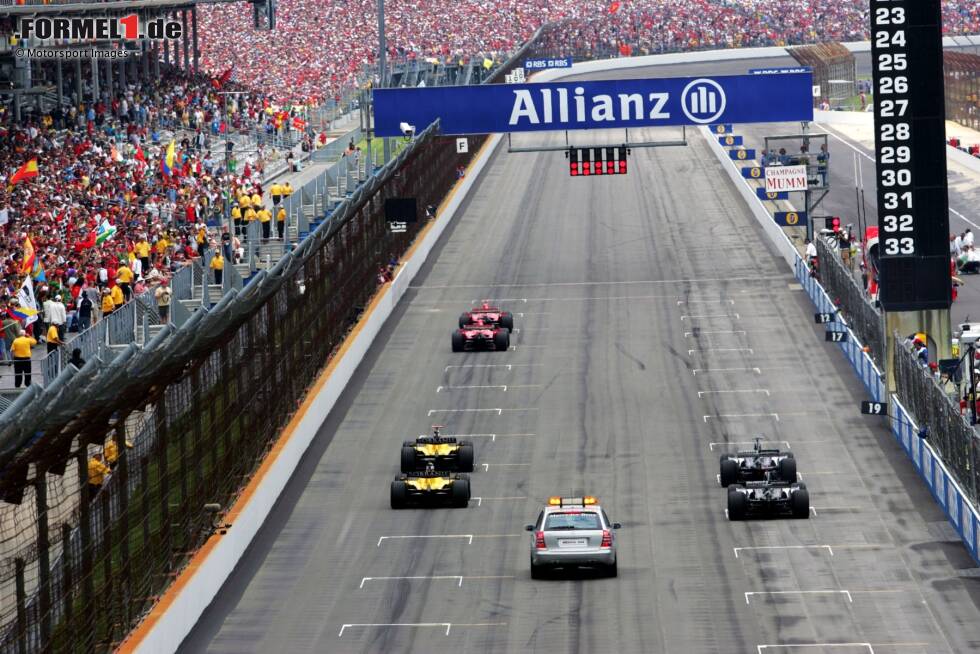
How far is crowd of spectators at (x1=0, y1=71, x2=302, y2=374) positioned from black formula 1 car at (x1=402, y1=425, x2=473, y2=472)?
7548 millimetres

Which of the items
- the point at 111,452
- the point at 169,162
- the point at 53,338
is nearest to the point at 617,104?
the point at 169,162

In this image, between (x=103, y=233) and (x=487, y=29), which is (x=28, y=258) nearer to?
(x=103, y=233)

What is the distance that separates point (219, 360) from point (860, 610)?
11564 mm

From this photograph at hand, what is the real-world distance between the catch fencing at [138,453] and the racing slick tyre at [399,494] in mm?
2728

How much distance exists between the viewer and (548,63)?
134500 millimetres

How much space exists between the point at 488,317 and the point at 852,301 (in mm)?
9810

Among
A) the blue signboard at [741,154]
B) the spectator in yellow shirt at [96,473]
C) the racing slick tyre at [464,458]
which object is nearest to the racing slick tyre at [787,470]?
the racing slick tyre at [464,458]

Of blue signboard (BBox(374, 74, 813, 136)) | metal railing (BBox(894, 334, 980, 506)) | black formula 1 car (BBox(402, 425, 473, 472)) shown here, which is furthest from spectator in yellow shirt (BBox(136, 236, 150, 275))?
metal railing (BBox(894, 334, 980, 506))

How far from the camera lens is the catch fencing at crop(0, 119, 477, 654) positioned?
67.0ft

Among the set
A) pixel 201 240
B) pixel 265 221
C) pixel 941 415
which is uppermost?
pixel 265 221

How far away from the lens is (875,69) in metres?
40.7

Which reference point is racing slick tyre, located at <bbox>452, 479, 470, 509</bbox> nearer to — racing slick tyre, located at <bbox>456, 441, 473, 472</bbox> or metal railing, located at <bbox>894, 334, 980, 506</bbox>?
racing slick tyre, located at <bbox>456, 441, 473, 472</bbox>

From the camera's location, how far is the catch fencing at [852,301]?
44.5m

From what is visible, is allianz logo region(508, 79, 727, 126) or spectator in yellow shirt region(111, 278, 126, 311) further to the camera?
allianz logo region(508, 79, 727, 126)
